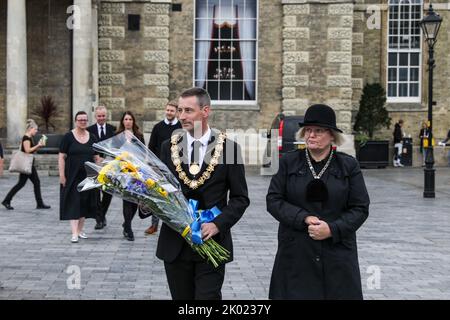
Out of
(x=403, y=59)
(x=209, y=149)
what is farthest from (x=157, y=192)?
(x=403, y=59)

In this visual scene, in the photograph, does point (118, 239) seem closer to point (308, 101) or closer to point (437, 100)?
point (308, 101)

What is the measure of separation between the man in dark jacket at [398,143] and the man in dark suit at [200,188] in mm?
25603

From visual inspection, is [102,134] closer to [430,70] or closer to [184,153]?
[184,153]

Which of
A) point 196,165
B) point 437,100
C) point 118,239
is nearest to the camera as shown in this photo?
point 196,165

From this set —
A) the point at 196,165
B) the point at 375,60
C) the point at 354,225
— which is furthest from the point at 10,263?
the point at 375,60

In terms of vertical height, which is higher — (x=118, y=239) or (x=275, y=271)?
(x=275, y=271)

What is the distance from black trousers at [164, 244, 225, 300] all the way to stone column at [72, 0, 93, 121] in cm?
2049

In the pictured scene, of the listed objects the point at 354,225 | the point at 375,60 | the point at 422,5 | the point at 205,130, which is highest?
the point at 422,5

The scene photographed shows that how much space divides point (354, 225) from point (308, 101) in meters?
23.6

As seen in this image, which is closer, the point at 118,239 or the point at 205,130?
the point at 205,130

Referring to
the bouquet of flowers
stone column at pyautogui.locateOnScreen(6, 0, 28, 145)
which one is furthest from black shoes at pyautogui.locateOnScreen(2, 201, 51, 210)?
the bouquet of flowers

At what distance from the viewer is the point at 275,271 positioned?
5.65 meters
